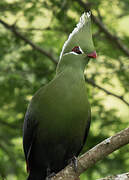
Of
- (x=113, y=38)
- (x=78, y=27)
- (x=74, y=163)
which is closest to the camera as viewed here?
(x=74, y=163)

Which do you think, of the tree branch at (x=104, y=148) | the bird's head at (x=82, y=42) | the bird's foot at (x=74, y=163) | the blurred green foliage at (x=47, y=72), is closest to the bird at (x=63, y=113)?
the bird's head at (x=82, y=42)

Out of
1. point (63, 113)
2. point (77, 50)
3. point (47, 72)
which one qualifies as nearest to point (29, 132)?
point (63, 113)

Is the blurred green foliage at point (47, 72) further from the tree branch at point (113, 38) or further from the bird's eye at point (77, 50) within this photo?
the bird's eye at point (77, 50)

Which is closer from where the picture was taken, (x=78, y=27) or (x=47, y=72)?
(x=78, y=27)

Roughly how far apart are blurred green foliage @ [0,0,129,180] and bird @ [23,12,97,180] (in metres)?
1.23

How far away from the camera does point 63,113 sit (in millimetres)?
2902

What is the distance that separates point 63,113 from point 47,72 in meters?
1.73

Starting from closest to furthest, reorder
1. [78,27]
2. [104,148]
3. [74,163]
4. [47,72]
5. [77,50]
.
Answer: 1. [104,148]
2. [74,163]
3. [77,50]
4. [78,27]
5. [47,72]

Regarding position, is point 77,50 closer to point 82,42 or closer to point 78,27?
point 82,42

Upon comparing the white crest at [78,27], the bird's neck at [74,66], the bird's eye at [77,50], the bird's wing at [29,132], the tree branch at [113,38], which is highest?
the white crest at [78,27]

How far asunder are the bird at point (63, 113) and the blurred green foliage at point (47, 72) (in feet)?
4.05

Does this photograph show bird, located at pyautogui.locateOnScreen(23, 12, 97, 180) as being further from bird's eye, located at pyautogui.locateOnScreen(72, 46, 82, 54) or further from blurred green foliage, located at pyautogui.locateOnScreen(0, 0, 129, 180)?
blurred green foliage, located at pyautogui.locateOnScreen(0, 0, 129, 180)

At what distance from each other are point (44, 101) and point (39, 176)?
722 millimetres

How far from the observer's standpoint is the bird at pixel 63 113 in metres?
2.92
